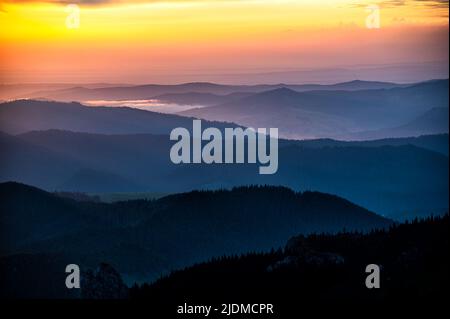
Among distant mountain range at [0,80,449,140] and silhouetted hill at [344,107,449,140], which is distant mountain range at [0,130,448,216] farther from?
distant mountain range at [0,80,449,140]

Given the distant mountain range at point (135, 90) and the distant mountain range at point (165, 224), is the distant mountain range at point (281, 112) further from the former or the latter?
the distant mountain range at point (165, 224)

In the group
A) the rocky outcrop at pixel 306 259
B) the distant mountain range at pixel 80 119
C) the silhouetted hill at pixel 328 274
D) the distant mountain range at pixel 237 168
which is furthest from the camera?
the distant mountain range at pixel 237 168

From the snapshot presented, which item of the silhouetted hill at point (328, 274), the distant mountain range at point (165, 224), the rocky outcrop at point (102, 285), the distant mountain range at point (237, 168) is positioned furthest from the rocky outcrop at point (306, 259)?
the distant mountain range at point (237, 168)

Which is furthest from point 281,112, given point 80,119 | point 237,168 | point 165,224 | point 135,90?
point 135,90

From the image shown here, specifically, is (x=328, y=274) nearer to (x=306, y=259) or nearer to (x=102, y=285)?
(x=306, y=259)

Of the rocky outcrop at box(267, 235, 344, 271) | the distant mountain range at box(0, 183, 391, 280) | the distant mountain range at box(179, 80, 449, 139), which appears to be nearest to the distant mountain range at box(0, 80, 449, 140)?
the distant mountain range at box(179, 80, 449, 139)
